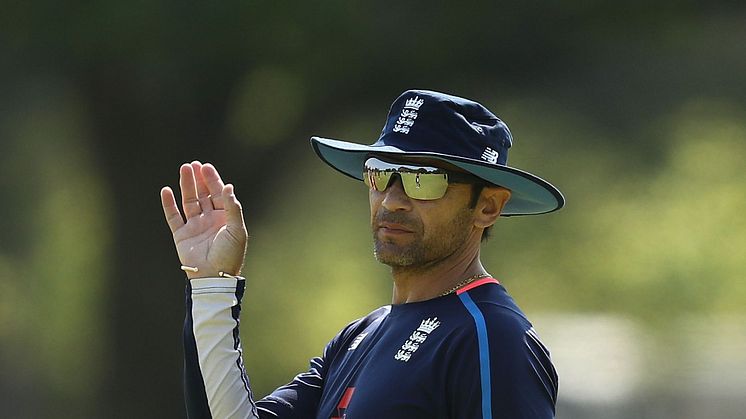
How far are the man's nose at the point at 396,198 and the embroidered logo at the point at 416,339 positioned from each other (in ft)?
0.84

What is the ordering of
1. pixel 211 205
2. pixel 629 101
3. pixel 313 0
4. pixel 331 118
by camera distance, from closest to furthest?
pixel 211 205 < pixel 313 0 < pixel 331 118 < pixel 629 101

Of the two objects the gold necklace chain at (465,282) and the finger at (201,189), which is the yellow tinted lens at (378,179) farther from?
the finger at (201,189)

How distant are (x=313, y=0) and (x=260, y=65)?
849 mm

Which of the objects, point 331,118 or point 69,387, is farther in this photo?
point 69,387

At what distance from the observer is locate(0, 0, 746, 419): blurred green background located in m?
7.67

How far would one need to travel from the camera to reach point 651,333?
31.1 feet

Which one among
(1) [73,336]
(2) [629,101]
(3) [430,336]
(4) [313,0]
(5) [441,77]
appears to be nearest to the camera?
(3) [430,336]

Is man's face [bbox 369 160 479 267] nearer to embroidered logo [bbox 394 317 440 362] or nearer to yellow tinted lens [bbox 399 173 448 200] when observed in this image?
yellow tinted lens [bbox 399 173 448 200]

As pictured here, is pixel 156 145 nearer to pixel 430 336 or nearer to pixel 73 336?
pixel 73 336

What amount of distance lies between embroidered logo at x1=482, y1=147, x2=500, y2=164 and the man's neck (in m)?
0.20

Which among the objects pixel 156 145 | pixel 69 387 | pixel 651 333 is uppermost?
pixel 156 145

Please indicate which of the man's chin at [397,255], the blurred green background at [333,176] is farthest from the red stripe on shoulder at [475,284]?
the blurred green background at [333,176]

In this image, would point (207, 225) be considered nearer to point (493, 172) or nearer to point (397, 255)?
point (397, 255)

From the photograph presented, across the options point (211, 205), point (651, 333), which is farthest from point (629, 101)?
point (211, 205)
